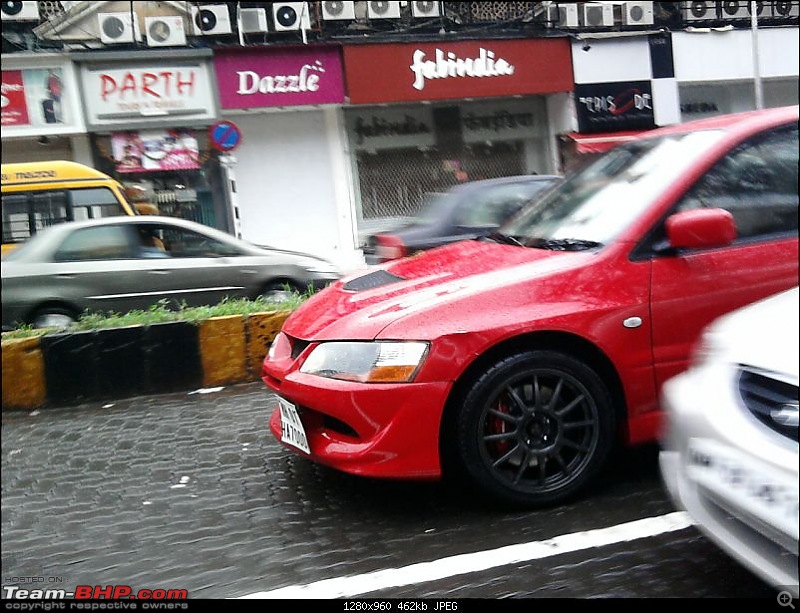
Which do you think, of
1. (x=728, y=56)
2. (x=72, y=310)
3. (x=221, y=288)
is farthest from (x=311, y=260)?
(x=728, y=56)

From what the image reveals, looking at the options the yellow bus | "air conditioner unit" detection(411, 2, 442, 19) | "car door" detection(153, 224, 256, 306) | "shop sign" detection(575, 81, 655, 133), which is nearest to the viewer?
"car door" detection(153, 224, 256, 306)

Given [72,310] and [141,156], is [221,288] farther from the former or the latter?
[141,156]

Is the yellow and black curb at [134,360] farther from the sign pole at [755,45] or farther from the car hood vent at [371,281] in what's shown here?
the sign pole at [755,45]

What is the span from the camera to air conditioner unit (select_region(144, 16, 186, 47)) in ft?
47.5

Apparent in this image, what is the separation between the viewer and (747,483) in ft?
6.82

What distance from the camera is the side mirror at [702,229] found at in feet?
10.2

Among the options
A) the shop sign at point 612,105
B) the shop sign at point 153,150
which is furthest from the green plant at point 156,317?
the shop sign at point 612,105

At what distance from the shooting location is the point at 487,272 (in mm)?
3426

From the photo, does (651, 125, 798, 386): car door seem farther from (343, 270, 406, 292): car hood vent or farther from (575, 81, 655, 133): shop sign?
(575, 81, 655, 133): shop sign

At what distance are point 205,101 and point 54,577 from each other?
514 inches

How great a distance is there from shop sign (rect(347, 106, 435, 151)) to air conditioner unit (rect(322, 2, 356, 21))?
1.98 m

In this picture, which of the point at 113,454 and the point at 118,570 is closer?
the point at 118,570

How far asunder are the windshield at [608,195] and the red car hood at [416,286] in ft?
0.53

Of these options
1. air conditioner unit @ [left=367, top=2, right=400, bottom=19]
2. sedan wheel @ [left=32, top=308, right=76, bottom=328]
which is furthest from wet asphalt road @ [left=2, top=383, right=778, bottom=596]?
air conditioner unit @ [left=367, top=2, right=400, bottom=19]
